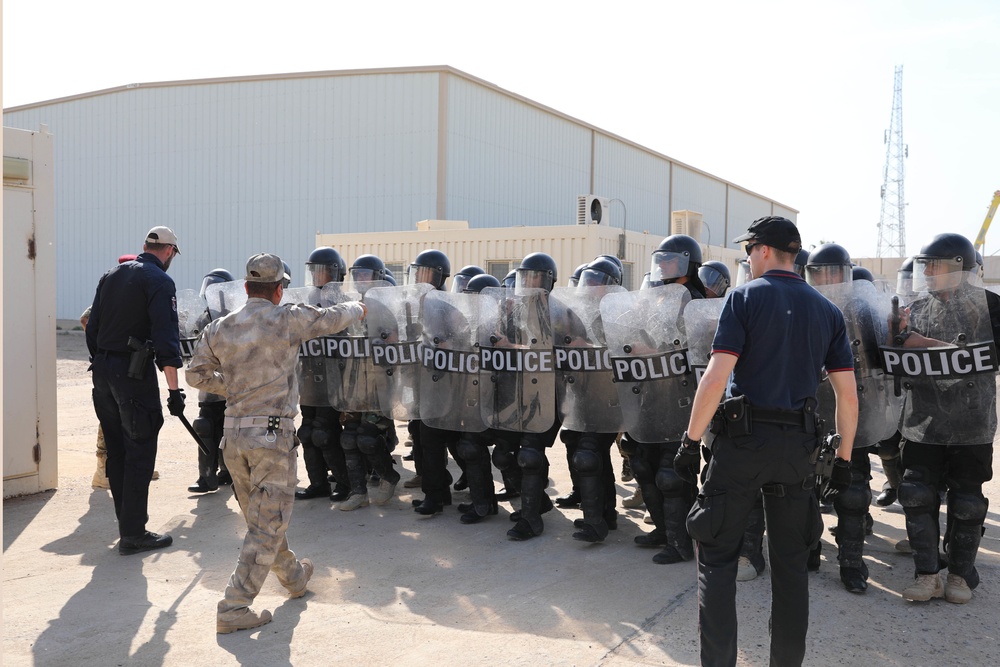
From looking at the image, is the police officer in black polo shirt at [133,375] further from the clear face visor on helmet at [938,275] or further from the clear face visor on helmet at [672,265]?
the clear face visor on helmet at [938,275]

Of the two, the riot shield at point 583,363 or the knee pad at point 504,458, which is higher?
the riot shield at point 583,363

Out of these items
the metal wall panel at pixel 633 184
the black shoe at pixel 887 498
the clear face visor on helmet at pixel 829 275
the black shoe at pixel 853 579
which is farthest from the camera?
the metal wall panel at pixel 633 184

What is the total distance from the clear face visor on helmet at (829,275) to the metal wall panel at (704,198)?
28224 millimetres

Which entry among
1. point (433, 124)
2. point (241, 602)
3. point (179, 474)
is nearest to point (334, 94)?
point (433, 124)

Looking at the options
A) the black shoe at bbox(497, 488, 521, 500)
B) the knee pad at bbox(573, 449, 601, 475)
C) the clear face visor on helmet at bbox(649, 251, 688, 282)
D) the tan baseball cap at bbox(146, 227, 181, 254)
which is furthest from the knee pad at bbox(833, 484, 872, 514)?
the tan baseball cap at bbox(146, 227, 181, 254)

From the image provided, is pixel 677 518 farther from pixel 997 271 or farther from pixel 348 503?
pixel 997 271

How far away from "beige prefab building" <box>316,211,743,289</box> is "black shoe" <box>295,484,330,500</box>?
30.8 ft

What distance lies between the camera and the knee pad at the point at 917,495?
14.1 ft

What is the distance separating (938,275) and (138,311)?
4889mm

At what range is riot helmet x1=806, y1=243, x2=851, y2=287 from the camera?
5070 mm

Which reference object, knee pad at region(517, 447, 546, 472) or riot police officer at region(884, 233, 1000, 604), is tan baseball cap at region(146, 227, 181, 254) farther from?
riot police officer at region(884, 233, 1000, 604)

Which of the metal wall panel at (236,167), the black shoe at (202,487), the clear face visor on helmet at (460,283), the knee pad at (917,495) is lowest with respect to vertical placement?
the black shoe at (202,487)

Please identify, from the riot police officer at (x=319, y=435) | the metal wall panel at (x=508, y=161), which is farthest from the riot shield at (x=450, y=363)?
the metal wall panel at (x=508, y=161)

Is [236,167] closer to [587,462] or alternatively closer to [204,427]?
[204,427]
